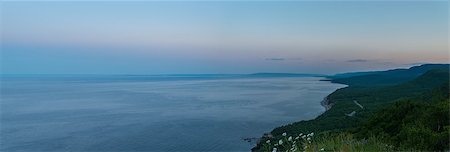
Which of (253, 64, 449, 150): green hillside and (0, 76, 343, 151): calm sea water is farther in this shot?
(0, 76, 343, 151): calm sea water

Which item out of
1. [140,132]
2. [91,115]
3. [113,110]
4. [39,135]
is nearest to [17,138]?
[39,135]

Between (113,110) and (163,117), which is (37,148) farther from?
(113,110)

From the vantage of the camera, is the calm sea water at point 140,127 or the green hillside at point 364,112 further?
the calm sea water at point 140,127

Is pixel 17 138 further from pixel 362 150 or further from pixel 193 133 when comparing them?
pixel 362 150

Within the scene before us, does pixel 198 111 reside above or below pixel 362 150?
below

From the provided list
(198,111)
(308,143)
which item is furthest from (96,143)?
(308,143)

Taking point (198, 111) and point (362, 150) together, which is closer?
point (362, 150)

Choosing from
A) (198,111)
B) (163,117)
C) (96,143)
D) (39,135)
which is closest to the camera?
(96,143)

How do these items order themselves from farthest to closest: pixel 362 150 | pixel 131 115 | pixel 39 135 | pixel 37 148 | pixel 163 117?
pixel 131 115 < pixel 163 117 < pixel 39 135 < pixel 37 148 < pixel 362 150

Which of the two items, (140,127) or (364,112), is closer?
(140,127)
